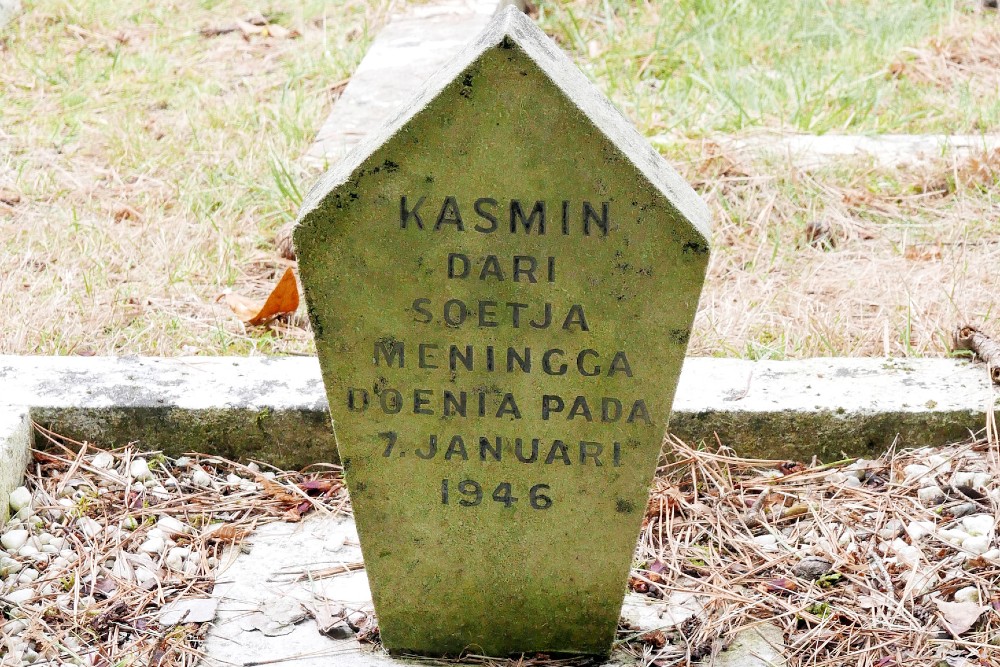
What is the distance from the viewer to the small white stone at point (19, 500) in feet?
7.17

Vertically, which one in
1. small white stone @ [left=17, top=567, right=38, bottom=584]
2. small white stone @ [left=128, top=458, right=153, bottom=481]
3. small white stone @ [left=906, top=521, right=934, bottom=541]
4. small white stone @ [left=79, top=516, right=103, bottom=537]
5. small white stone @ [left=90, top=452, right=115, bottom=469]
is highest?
small white stone @ [left=90, top=452, right=115, bottom=469]

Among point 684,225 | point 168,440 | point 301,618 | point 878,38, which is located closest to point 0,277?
point 168,440

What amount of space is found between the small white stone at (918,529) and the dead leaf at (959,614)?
0.19 meters

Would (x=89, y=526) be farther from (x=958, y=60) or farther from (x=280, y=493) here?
(x=958, y=60)

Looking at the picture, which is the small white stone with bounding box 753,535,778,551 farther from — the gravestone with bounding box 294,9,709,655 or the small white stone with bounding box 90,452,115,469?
the small white stone with bounding box 90,452,115,469

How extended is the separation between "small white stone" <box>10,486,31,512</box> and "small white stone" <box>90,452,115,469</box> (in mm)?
146

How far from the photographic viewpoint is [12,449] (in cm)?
221

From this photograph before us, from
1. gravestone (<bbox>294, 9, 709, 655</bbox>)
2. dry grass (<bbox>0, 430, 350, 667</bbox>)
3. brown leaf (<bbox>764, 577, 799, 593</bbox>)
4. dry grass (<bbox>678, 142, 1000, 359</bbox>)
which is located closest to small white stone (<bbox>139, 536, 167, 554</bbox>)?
dry grass (<bbox>0, 430, 350, 667</bbox>)

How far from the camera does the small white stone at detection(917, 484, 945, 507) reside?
2150mm

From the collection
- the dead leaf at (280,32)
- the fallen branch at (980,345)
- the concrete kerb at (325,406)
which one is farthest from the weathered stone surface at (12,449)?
the dead leaf at (280,32)

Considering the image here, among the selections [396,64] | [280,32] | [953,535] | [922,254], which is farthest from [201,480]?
[280,32]

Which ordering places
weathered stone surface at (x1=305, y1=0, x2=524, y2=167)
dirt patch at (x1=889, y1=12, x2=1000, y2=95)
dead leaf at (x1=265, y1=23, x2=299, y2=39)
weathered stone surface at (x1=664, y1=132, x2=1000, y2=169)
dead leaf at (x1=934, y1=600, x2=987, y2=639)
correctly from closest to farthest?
dead leaf at (x1=934, y1=600, x2=987, y2=639)
weathered stone surface at (x1=664, y1=132, x2=1000, y2=169)
weathered stone surface at (x1=305, y1=0, x2=524, y2=167)
dirt patch at (x1=889, y1=12, x2=1000, y2=95)
dead leaf at (x1=265, y1=23, x2=299, y2=39)

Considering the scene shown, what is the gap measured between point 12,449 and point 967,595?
1.85m

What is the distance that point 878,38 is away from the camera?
449 centimetres
